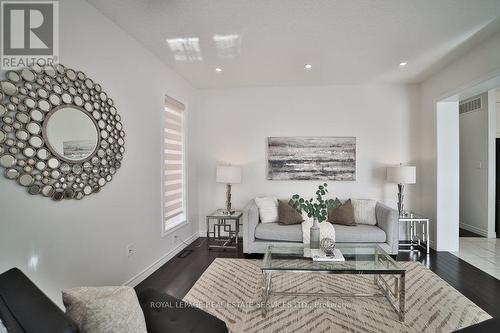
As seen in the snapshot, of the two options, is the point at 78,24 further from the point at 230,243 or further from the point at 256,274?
the point at 230,243

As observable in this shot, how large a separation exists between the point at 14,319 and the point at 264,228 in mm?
2826

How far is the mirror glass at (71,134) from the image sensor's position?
1808 mm

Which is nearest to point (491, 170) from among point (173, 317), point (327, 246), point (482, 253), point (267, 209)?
point (482, 253)

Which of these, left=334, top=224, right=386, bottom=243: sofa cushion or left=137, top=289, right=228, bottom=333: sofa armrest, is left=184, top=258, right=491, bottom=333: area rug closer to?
left=334, top=224, right=386, bottom=243: sofa cushion

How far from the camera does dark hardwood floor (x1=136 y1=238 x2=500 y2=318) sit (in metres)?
2.54

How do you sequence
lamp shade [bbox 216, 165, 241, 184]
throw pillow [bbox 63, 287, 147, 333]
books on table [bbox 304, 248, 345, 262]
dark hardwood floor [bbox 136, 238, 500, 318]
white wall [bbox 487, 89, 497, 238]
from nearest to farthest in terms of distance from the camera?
throw pillow [bbox 63, 287, 147, 333]
books on table [bbox 304, 248, 345, 262]
dark hardwood floor [bbox 136, 238, 500, 318]
lamp shade [bbox 216, 165, 241, 184]
white wall [bbox 487, 89, 497, 238]

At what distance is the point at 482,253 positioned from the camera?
3680 mm

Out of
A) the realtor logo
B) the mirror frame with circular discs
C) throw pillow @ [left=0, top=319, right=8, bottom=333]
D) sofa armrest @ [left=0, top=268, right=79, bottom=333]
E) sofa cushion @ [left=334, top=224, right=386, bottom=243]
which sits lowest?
sofa cushion @ [left=334, top=224, right=386, bottom=243]

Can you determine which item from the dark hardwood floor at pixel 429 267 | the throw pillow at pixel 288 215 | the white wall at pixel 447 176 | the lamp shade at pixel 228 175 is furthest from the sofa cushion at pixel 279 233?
the white wall at pixel 447 176

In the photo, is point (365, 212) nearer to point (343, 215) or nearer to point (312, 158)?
point (343, 215)

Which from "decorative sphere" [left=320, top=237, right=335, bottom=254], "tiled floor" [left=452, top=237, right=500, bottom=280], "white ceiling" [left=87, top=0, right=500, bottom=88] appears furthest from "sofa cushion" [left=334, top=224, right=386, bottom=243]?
"white ceiling" [left=87, top=0, right=500, bottom=88]

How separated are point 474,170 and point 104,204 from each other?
620 centimetres

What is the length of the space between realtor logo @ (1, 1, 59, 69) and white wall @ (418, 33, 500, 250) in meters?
4.23

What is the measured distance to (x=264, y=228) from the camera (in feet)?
11.6
